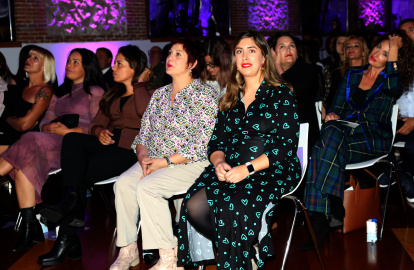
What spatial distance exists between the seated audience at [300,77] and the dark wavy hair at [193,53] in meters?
0.71

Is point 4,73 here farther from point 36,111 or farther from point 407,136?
point 407,136

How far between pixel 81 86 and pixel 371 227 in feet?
8.46

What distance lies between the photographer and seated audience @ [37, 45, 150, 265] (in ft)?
11.0

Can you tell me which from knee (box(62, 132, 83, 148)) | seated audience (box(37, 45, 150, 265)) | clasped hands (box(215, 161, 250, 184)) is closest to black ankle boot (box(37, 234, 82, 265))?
seated audience (box(37, 45, 150, 265))

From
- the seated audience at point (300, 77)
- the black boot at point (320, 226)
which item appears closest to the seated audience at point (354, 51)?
the seated audience at point (300, 77)

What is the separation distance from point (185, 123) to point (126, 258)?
95 cm

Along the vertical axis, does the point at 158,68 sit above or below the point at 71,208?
above

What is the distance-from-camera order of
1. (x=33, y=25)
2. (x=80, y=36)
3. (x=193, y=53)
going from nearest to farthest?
(x=193, y=53), (x=33, y=25), (x=80, y=36)

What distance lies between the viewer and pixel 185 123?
3.18m

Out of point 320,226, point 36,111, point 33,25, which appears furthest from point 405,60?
point 33,25

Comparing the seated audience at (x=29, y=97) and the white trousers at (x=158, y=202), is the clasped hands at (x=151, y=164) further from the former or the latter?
the seated audience at (x=29, y=97)

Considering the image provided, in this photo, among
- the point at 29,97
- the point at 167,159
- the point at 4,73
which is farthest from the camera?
the point at 4,73

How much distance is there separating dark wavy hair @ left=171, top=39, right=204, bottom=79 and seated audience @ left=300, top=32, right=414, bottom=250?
3.26 feet

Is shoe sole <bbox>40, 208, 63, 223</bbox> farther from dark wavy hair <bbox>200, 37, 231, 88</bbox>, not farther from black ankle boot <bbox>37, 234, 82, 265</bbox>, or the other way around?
dark wavy hair <bbox>200, 37, 231, 88</bbox>
